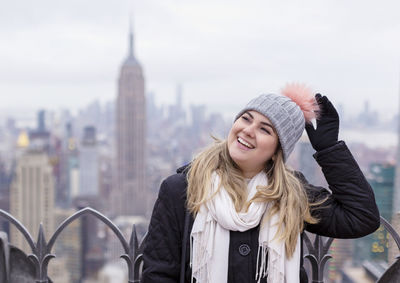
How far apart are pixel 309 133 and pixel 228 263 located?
70cm

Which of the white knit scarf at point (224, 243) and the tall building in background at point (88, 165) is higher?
the white knit scarf at point (224, 243)

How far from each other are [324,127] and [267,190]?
42 centimetres

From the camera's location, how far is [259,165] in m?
2.10

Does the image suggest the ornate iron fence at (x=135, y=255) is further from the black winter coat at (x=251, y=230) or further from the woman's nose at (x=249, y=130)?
the woman's nose at (x=249, y=130)

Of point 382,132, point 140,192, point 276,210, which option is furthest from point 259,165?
point 140,192

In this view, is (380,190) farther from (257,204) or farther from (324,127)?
(257,204)

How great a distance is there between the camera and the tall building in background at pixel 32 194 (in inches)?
3442

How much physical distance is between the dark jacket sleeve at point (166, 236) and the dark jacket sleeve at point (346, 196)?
633 mm

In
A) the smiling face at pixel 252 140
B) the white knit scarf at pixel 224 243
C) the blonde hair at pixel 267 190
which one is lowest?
the white knit scarf at pixel 224 243

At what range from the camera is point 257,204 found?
1972 millimetres

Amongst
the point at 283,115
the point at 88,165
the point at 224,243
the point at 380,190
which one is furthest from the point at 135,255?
the point at 88,165

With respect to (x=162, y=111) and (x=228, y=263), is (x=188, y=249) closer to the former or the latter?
(x=228, y=263)

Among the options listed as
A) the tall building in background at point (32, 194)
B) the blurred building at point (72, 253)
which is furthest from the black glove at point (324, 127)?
the tall building in background at point (32, 194)

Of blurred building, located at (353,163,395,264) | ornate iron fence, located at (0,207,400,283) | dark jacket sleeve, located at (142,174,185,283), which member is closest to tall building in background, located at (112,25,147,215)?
blurred building, located at (353,163,395,264)
